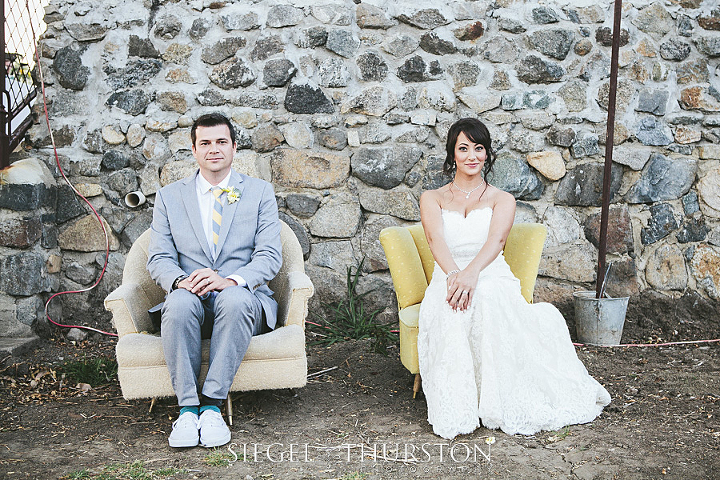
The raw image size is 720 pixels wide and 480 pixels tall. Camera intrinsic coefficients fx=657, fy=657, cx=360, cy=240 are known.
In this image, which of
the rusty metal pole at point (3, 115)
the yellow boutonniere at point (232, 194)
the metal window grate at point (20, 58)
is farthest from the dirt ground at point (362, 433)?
the metal window grate at point (20, 58)

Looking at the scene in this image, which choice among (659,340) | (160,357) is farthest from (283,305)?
(659,340)

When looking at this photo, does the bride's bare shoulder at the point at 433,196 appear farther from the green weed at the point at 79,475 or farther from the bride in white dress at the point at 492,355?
the green weed at the point at 79,475

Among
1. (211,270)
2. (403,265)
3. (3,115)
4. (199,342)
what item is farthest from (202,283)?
(3,115)

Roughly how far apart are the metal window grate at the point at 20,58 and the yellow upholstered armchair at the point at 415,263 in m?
2.51

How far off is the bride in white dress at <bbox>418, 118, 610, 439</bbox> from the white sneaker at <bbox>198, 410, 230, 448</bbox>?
825mm

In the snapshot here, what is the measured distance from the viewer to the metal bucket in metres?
3.76

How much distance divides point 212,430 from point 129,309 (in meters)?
0.68

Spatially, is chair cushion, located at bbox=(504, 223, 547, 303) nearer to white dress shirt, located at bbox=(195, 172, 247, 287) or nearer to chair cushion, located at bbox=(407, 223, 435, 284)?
chair cushion, located at bbox=(407, 223, 435, 284)

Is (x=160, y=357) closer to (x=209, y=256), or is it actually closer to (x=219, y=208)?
(x=209, y=256)

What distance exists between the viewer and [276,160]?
158 inches

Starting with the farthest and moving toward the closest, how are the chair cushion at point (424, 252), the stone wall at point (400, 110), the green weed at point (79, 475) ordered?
the stone wall at point (400, 110) < the chair cushion at point (424, 252) < the green weed at point (79, 475)

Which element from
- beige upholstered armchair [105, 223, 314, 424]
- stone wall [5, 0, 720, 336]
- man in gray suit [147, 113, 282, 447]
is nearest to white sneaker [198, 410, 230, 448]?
man in gray suit [147, 113, 282, 447]

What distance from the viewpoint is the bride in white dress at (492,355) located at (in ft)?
8.65

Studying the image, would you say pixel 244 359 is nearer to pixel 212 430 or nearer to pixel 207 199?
pixel 212 430
